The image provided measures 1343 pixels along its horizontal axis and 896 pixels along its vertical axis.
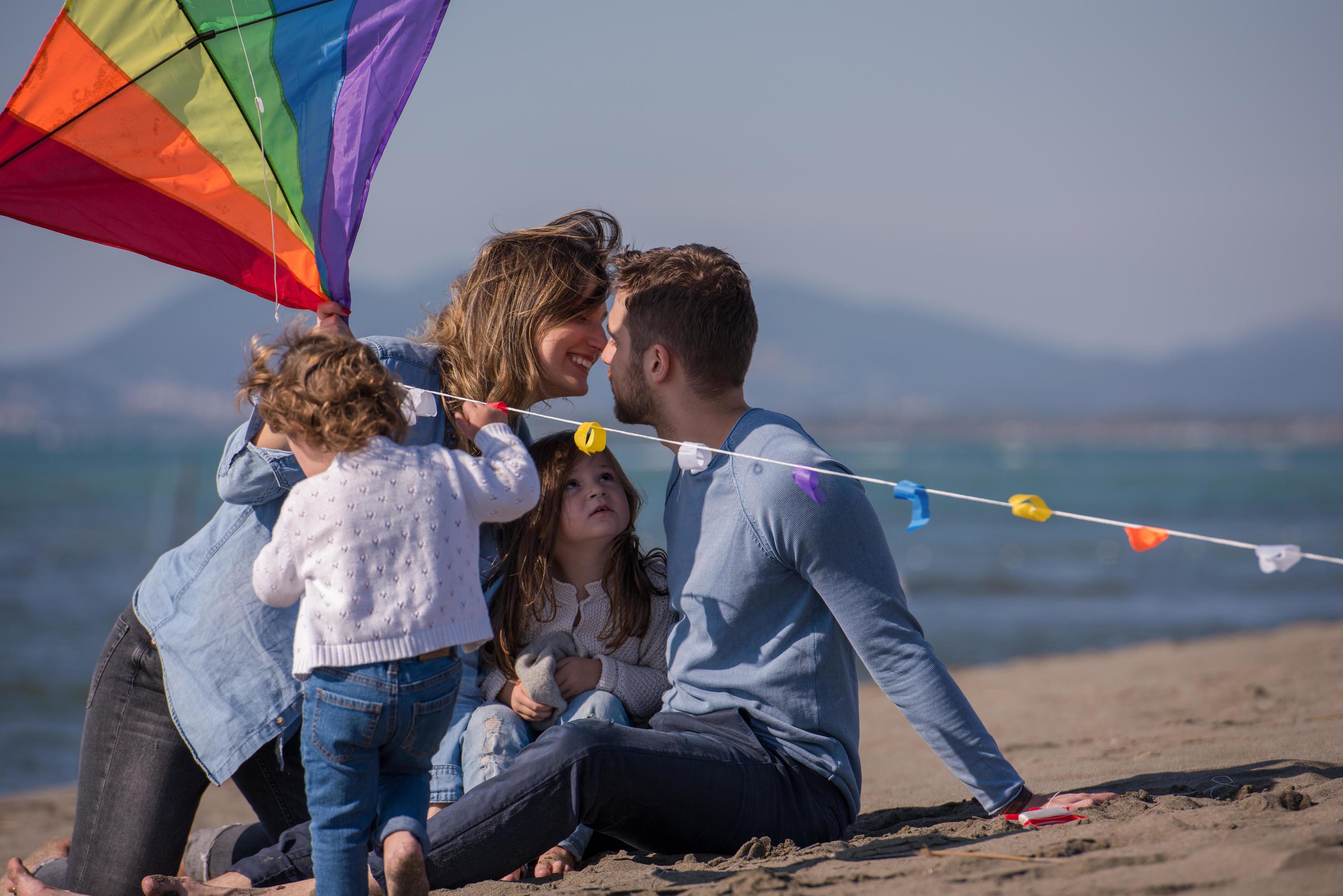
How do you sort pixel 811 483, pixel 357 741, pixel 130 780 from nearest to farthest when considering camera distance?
pixel 357 741 → pixel 811 483 → pixel 130 780

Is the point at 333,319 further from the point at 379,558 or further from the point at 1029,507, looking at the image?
the point at 1029,507

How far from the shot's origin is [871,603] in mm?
2686

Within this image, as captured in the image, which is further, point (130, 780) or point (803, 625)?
point (130, 780)

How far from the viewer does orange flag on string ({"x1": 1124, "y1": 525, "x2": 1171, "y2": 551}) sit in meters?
2.50

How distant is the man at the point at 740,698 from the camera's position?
2551mm

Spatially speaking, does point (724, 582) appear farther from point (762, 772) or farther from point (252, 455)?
point (252, 455)

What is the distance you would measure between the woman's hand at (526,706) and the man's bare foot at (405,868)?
32.9 inches

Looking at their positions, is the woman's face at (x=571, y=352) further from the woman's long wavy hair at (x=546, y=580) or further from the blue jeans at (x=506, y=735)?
the blue jeans at (x=506, y=735)

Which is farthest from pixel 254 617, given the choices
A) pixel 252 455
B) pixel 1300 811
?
pixel 1300 811

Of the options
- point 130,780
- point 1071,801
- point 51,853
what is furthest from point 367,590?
point 51,853

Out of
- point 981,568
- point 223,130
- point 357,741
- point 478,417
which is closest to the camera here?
point 357,741

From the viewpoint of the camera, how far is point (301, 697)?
2830mm

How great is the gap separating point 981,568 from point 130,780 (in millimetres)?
15542

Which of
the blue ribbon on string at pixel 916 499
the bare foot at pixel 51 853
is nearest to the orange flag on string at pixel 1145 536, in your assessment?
the blue ribbon on string at pixel 916 499
